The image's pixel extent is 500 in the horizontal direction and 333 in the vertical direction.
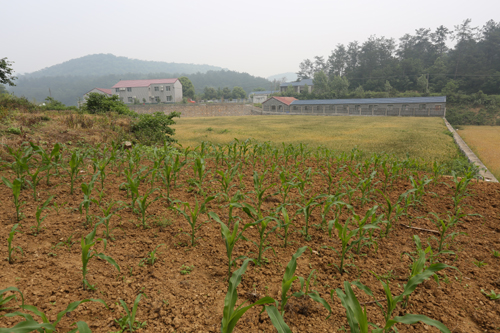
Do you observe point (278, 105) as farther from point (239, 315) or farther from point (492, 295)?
point (239, 315)

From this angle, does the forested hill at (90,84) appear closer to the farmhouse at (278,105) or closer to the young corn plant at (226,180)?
the farmhouse at (278,105)

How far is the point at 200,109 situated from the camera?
163 ft

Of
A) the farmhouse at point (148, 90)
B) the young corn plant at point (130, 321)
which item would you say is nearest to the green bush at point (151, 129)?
the young corn plant at point (130, 321)

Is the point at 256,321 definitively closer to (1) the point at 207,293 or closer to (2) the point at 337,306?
(1) the point at 207,293

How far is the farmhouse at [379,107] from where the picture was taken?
36.6 m

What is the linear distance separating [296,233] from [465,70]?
2551 inches

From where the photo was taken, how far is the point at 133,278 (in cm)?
239

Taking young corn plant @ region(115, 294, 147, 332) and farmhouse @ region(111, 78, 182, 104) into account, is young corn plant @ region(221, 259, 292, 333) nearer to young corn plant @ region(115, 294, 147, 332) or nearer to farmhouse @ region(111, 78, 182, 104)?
young corn plant @ region(115, 294, 147, 332)

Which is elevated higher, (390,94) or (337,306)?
(390,94)

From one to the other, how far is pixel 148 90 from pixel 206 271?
220 feet

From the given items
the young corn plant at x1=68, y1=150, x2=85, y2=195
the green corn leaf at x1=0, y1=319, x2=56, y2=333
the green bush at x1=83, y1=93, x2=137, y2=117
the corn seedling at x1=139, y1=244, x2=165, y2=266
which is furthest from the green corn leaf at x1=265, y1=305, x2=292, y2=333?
the green bush at x1=83, y1=93, x2=137, y2=117

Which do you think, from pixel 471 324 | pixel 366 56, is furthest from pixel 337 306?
pixel 366 56

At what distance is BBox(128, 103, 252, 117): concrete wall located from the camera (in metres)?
48.8

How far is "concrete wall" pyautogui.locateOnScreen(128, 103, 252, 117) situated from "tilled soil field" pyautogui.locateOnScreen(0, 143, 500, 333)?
47.0 m
